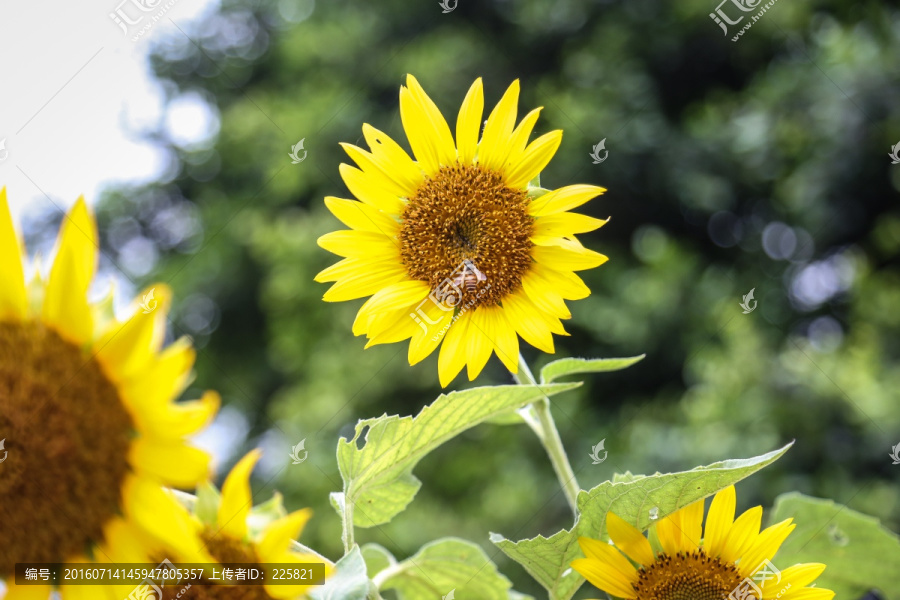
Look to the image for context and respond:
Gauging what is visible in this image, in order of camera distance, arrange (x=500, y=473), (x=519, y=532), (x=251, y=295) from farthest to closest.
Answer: (x=251, y=295) < (x=500, y=473) < (x=519, y=532)

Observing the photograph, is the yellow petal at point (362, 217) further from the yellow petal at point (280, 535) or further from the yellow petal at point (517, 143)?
the yellow petal at point (280, 535)

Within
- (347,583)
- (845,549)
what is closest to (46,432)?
(347,583)

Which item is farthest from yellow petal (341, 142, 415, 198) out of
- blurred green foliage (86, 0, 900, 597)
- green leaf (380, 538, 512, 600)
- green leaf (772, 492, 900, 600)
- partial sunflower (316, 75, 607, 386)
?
blurred green foliage (86, 0, 900, 597)

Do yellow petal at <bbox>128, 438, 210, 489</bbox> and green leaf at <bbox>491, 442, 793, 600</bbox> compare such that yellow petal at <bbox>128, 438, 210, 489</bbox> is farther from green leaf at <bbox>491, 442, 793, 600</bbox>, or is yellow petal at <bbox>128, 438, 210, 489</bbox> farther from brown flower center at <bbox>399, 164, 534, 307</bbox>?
brown flower center at <bbox>399, 164, 534, 307</bbox>

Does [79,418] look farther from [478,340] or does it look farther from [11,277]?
[478,340]

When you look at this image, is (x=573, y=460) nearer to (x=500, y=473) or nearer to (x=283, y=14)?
(x=500, y=473)

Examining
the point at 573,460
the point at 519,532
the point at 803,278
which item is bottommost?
the point at 519,532

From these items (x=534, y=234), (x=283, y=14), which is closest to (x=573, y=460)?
(x=534, y=234)
